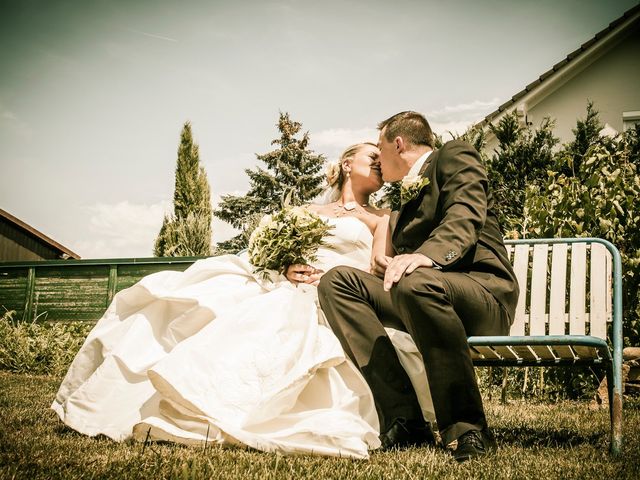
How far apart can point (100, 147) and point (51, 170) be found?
958 mm

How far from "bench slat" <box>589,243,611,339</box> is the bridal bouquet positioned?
195cm

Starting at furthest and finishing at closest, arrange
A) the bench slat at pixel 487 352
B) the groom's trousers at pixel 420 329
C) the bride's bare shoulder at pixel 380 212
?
the bride's bare shoulder at pixel 380 212, the bench slat at pixel 487 352, the groom's trousers at pixel 420 329

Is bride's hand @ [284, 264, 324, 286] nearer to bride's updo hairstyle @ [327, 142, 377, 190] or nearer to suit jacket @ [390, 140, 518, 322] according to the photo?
suit jacket @ [390, 140, 518, 322]

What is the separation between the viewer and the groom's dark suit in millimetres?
2555

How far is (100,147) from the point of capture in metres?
9.79

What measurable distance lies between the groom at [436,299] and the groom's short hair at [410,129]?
0.78 feet

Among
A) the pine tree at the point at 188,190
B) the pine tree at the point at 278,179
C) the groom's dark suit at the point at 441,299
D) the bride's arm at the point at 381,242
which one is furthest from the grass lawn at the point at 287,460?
the pine tree at the point at 278,179

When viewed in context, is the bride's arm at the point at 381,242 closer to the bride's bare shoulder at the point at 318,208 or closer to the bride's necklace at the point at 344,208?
the bride's necklace at the point at 344,208

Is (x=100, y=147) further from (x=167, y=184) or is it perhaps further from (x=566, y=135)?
(x=167, y=184)

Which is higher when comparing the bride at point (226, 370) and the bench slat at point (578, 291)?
the bench slat at point (578, 291)

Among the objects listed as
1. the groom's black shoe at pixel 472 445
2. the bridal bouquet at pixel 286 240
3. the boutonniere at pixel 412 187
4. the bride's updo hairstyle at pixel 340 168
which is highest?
the bride's updo hairstyle at pixel 340 168

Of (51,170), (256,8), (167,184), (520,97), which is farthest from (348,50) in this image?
(167,184)

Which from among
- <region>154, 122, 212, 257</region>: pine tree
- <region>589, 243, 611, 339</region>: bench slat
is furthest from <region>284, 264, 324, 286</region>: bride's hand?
<region>154, 122, 212, 257</region>: pine tree

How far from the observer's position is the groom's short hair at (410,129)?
3746 millimetres
